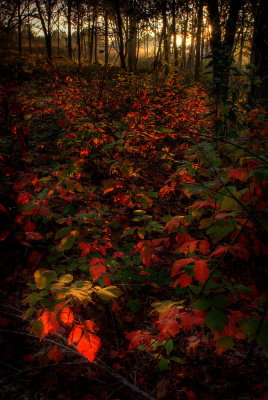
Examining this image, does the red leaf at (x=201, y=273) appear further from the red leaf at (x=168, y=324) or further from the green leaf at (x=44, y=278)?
the green leaf at (x=44, y=278)

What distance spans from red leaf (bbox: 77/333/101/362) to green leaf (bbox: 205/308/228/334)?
771mm

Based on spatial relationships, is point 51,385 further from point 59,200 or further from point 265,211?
point 59,200

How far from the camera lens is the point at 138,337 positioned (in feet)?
6.42

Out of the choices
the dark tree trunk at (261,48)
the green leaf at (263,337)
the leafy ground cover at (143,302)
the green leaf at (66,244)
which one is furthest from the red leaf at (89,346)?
the dark tree trunk at (261,48)

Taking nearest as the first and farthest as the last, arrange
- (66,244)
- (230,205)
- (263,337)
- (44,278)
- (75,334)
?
(263,337)
(230,205)
(75,334)
(44,278)
(66,244)

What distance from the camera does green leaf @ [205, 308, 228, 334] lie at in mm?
1076

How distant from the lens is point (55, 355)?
6.02 ft

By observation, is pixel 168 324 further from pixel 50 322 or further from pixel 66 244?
pixel 66 244

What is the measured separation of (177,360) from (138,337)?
402 millimetres

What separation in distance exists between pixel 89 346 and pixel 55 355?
0.73 metres

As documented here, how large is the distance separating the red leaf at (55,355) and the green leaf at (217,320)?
1.47 metres

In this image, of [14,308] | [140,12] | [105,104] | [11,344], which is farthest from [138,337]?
[140,12]

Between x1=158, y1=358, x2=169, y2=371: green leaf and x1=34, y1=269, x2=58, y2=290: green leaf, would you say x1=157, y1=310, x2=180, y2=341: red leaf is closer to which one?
x1=158, y1=358, x2=169, y2=371: green leaf

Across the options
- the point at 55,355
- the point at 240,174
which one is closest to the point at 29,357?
the point at 55,355
